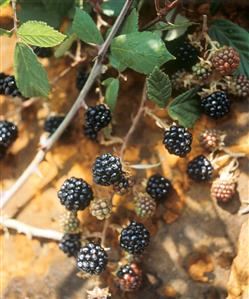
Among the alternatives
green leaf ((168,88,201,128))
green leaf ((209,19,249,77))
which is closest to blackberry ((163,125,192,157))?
green leaf ((168,88,201,128))

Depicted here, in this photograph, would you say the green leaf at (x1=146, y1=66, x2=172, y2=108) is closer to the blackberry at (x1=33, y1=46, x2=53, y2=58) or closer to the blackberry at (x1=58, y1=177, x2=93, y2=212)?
the blackberry at (x1=58, y1=177, x2=93, y2=212)

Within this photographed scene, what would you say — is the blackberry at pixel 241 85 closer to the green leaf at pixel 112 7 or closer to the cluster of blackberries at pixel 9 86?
the green leaf at pixel 112 7

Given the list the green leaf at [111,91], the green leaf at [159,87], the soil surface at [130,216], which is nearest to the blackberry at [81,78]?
the soil surface at [130,216]

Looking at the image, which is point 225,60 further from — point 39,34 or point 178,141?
point 39,34

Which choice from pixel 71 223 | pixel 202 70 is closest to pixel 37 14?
pixel 202 70

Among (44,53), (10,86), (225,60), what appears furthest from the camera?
(44,53)

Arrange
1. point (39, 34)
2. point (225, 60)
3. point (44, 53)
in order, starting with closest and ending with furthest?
point (39, 34)
point (225, 60)
point (44, 53)
